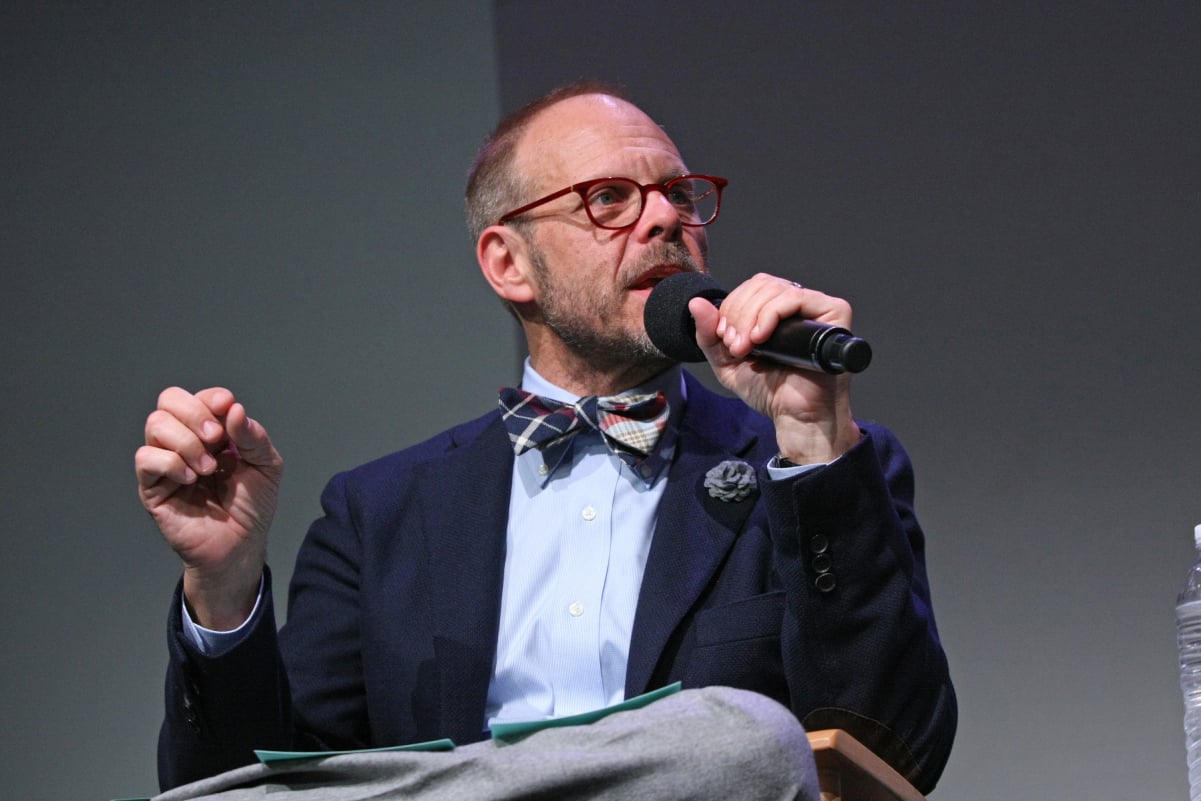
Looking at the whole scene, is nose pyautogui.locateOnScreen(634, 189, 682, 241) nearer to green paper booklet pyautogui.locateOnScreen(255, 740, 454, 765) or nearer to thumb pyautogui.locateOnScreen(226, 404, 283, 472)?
thumb pyautogui.locateOnScreen(226, 404, 283, 472)

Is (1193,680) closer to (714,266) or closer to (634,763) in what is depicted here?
(634,763)

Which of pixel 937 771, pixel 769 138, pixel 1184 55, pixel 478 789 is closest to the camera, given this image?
pixel 478 789

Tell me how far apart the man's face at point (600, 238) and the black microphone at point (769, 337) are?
0.82 feet

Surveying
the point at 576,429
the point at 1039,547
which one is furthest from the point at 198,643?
the point at 1039,547

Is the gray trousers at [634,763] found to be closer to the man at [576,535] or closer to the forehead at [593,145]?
the man at [576,535]

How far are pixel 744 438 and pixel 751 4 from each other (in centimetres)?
150

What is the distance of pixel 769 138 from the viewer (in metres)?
3.22

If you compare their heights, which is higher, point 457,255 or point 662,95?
point 662,95

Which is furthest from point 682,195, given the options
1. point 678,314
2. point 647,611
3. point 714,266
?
point 714,266

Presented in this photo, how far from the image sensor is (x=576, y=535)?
2.01 m

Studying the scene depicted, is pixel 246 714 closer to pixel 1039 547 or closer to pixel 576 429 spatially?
pixel 576 429

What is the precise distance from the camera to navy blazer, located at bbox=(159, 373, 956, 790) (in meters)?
1.60

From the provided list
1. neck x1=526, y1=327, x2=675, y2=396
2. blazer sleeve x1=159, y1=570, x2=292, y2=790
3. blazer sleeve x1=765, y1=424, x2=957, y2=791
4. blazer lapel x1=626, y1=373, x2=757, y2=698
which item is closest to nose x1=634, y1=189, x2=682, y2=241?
neck x1=526, y1=327, x2=675, y2=396

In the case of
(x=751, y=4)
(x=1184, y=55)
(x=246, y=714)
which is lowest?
(x=246, y=714)
